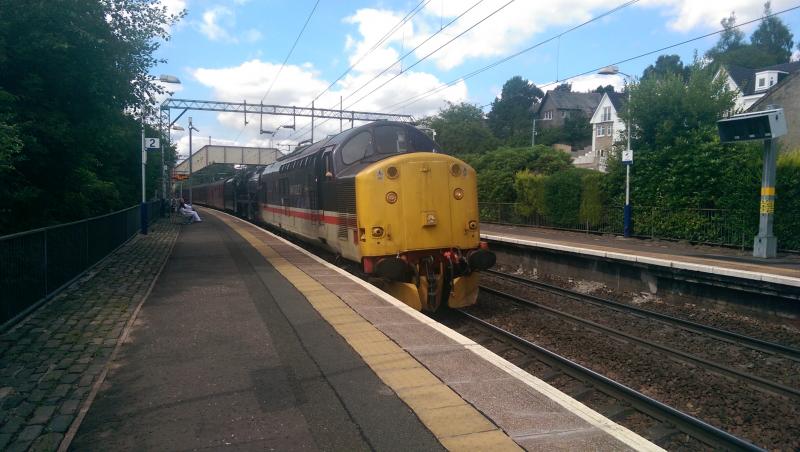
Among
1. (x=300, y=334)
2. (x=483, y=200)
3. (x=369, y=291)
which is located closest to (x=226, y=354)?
(x=300, y=334)

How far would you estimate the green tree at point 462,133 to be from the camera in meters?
48.4

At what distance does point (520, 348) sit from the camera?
8273 millimetres

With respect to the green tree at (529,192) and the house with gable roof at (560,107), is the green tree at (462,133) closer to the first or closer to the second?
the green tree at (529,192)

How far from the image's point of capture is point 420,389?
4891 millimetres

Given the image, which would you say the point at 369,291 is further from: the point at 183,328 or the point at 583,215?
the point at 583,215

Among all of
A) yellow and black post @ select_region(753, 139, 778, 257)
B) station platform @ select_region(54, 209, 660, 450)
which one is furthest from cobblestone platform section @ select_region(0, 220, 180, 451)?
yellow and black post @ select_region(753, 139, 778, 257)

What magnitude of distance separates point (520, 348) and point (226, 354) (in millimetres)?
4344

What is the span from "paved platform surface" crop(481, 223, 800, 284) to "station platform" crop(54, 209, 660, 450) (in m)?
8.05

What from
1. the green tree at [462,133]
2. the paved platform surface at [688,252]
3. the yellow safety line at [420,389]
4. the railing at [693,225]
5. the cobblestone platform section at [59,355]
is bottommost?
the cobblestone platform section at [59,355]

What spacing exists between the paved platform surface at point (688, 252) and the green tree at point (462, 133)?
2271cm

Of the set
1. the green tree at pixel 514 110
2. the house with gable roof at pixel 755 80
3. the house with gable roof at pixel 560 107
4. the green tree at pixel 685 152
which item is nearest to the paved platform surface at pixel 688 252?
the green tree at pixel 685 152

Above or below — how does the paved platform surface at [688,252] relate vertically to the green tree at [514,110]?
below

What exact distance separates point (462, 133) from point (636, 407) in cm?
4391

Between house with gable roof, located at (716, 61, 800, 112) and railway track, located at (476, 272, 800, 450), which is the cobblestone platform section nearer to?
railway track, located at (476, 272, 800, 450)
